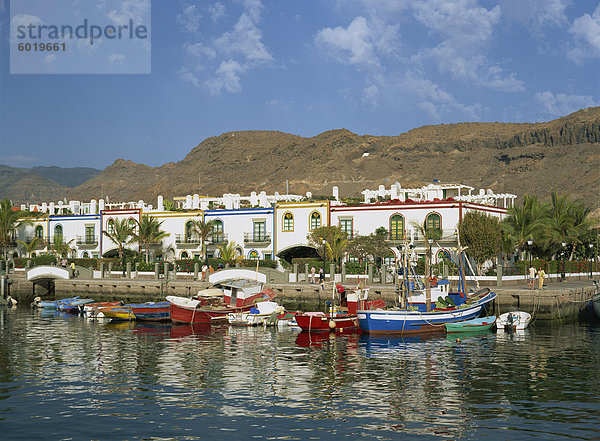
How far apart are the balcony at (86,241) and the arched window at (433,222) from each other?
1444 inches

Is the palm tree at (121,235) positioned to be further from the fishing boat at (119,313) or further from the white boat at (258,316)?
the white boat at (258,316)

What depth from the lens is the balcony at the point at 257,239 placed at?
65.2 meters

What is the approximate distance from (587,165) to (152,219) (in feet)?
371

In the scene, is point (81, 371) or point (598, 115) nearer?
point (81, 371)

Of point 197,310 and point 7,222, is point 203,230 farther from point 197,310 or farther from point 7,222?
point 197,310

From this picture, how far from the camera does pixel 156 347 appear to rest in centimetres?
3306

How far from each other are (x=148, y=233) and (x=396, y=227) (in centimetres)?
2500

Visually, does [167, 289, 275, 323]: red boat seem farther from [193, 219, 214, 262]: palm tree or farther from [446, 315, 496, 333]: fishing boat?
[193, 219, 214, 262]: palm tree

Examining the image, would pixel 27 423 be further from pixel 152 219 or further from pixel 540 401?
pixel 152 219

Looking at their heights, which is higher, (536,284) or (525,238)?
(525,238)

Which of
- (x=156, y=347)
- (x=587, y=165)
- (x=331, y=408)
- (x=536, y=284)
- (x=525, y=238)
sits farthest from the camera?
(x=587, y=165)

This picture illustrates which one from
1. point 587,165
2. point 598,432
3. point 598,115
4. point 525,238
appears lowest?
point 598,432

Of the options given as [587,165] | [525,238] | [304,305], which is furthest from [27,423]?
[587,165]

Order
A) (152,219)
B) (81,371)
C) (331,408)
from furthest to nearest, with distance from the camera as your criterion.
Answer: (152,219) < (81,371) < (331,408)
